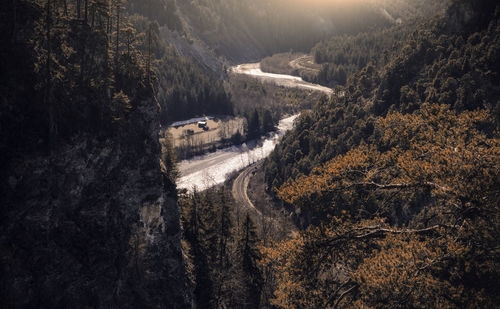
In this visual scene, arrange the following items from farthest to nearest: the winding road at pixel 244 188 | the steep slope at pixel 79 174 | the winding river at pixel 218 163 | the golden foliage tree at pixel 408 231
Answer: the winding river at pixel 218 163
the winding road at pixel 244 188
the steep slope at pixel 79 174
the golden foliage tree at pixel 408 231

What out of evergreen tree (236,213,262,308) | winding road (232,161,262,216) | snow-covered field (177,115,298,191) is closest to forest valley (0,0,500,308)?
evergreen tree (236,213,262,308)

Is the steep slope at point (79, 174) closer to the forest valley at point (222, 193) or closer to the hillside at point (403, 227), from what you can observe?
the forest valley at point (222, 193)

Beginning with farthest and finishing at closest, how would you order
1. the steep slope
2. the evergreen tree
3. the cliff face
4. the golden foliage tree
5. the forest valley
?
the evergreen tree → the steep slope → the cliff face → the forest valley → the golden foliage tree

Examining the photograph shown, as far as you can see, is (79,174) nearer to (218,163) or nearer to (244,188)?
(244,188)

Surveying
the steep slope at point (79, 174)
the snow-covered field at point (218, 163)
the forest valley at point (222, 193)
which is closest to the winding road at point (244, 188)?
the snow-covered field at point (218, 163)

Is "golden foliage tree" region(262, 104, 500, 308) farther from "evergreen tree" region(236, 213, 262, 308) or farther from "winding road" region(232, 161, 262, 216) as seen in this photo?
"winding road" region(232, 161, 262, 216)

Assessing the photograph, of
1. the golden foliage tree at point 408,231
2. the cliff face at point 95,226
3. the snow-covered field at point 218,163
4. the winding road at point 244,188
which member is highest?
the golden foliage tree at point 408,231

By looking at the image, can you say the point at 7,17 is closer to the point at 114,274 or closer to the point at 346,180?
the point at 114,274
